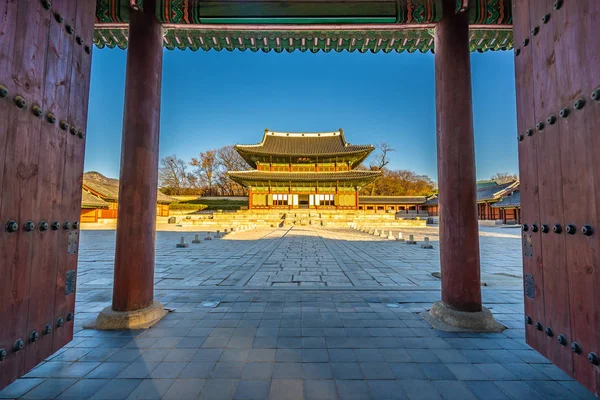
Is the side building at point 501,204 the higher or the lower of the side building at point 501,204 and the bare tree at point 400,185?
the lower

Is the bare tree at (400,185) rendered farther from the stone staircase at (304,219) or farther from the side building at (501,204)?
the stone staircase at (304,219)

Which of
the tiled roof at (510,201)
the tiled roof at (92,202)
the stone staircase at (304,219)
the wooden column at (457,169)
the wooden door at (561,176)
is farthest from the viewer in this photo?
the tiled roof at (510,201)

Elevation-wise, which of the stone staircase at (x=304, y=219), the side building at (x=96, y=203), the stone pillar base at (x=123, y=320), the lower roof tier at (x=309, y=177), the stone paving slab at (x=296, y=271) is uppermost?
the lower roof tier at (x=309, y=177)

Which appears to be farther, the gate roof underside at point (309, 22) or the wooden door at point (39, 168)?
the gate roof underside at point (309, 22)

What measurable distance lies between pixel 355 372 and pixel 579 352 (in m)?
1.25

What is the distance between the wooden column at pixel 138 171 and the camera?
9.00 feet

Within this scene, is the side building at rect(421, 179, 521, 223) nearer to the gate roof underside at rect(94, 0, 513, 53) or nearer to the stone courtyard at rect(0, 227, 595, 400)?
the gate roof underside at rect(94, 0, 513, 53)

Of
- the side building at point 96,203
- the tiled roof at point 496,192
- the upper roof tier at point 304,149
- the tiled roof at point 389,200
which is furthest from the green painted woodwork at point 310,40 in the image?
the tiled roof at point 389,200

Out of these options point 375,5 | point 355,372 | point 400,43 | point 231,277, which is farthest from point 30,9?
point 231,277

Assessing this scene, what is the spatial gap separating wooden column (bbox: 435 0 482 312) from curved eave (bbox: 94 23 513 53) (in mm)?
373

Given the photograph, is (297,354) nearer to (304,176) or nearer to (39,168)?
(39,168)

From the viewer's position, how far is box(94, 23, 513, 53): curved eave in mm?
3119

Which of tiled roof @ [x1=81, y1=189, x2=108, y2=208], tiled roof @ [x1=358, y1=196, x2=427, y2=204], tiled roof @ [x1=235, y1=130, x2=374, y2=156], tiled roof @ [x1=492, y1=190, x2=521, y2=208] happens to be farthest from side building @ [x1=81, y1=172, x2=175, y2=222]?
tiled roof @ [x1=492, y1=190, x2=521, y2=208]

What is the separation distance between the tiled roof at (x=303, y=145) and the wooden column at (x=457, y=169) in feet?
83.0
